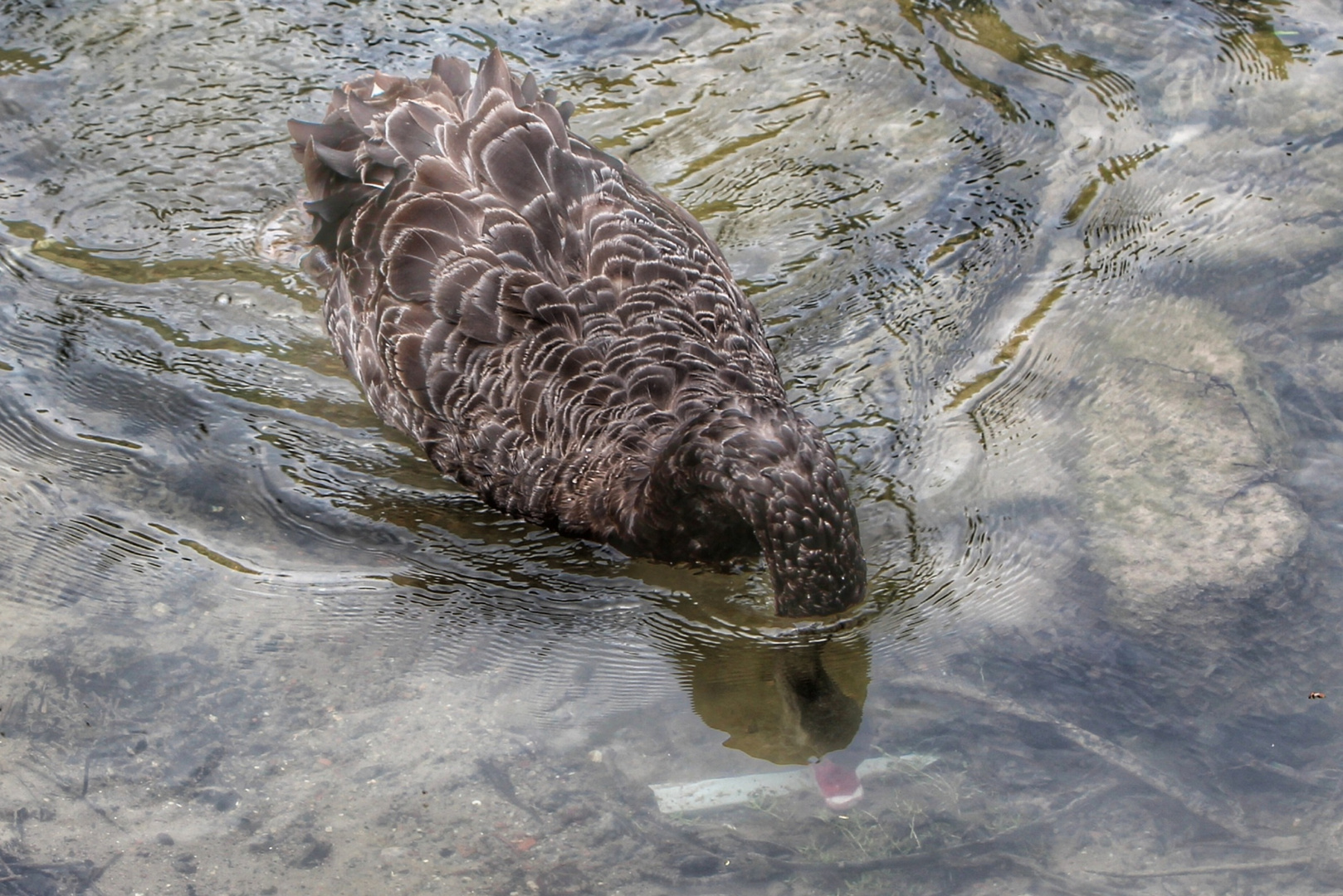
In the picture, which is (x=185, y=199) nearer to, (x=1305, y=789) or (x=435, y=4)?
(x=435, y=4)

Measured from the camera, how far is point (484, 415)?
20.0 feet

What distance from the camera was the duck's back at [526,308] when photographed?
586 cm

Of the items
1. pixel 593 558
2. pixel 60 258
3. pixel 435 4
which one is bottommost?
pixel 593 558

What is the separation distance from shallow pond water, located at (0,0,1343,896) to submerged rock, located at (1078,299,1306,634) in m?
0.02

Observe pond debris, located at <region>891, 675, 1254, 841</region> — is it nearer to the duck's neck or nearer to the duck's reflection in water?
the duck's reflection in water

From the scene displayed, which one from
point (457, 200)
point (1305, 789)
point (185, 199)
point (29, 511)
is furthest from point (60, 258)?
point (1305, 789)

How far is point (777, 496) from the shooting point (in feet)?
16.8

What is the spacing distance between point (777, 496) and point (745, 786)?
3.70ft

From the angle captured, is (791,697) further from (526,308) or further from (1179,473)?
(1179,473)

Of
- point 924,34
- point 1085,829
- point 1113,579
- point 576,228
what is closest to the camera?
point 1085,829

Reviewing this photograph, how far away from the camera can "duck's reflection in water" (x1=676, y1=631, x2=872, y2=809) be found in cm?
516

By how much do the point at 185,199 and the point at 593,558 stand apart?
377 cm

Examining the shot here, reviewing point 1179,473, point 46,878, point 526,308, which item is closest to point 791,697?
point 526,308

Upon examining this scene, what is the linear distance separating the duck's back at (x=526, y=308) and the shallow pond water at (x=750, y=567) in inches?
18.4
